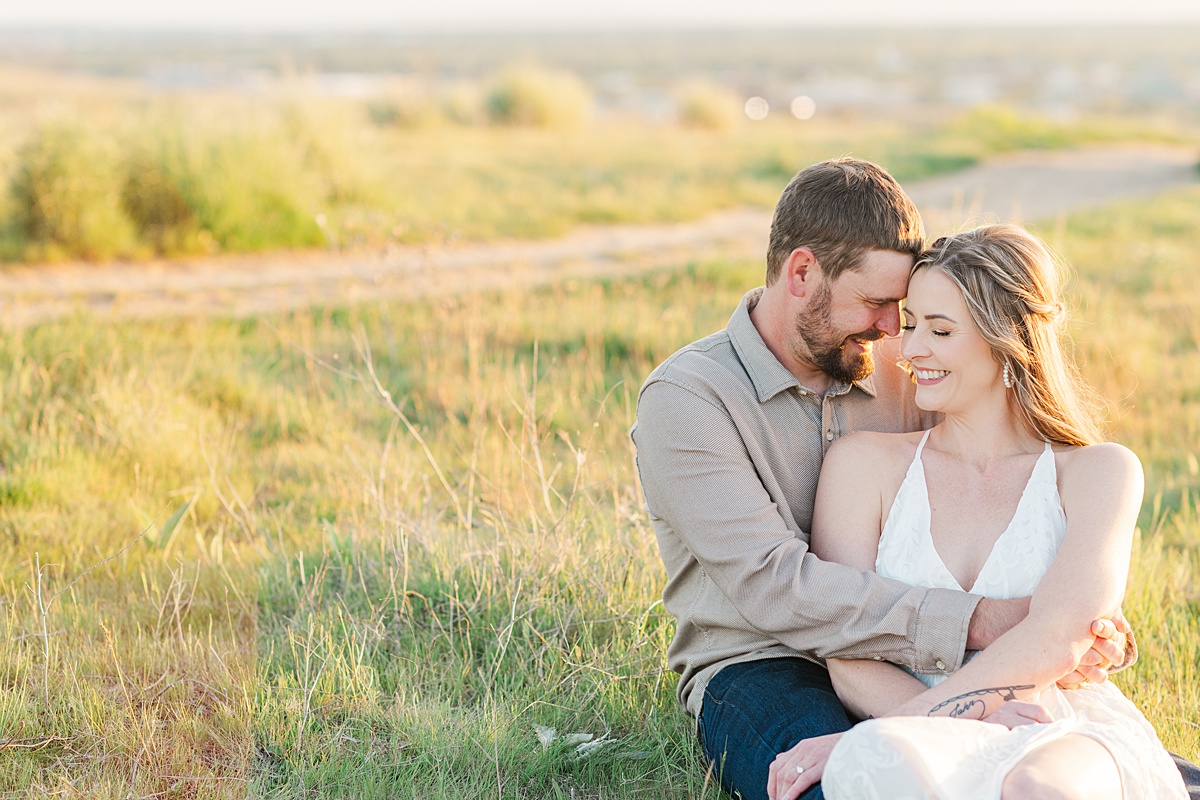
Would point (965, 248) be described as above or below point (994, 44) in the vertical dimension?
below

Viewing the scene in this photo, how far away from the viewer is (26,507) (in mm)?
4309

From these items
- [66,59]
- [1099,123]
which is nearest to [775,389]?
[1099,123]

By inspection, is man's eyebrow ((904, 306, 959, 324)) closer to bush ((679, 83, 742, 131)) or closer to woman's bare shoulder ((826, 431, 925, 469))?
woman's bare shoulder ((826, 431, 925, 469))

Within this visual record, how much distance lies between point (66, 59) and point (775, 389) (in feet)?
281

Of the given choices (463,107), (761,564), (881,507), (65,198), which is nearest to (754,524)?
(761,564)

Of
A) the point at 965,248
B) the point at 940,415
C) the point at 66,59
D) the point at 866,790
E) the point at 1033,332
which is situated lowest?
the point at 866,790

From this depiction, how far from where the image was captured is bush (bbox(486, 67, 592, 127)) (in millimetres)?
20578

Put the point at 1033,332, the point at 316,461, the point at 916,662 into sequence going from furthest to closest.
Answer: the point at 316,461 < the point at 1033,332 < the point at 916,662

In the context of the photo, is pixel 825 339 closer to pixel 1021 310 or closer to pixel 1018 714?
pixel 1021 310

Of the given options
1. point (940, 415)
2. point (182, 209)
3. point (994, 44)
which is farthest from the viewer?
point (994, 44)

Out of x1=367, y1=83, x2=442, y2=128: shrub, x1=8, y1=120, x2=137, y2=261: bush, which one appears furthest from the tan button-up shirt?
x1=367, y1=83, x2=442, y2=128: shrub

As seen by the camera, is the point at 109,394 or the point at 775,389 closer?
the point at 775,389

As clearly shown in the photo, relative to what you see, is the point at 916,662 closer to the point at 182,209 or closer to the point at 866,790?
the point at 866,790

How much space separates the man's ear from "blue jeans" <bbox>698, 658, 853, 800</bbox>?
93 cm
